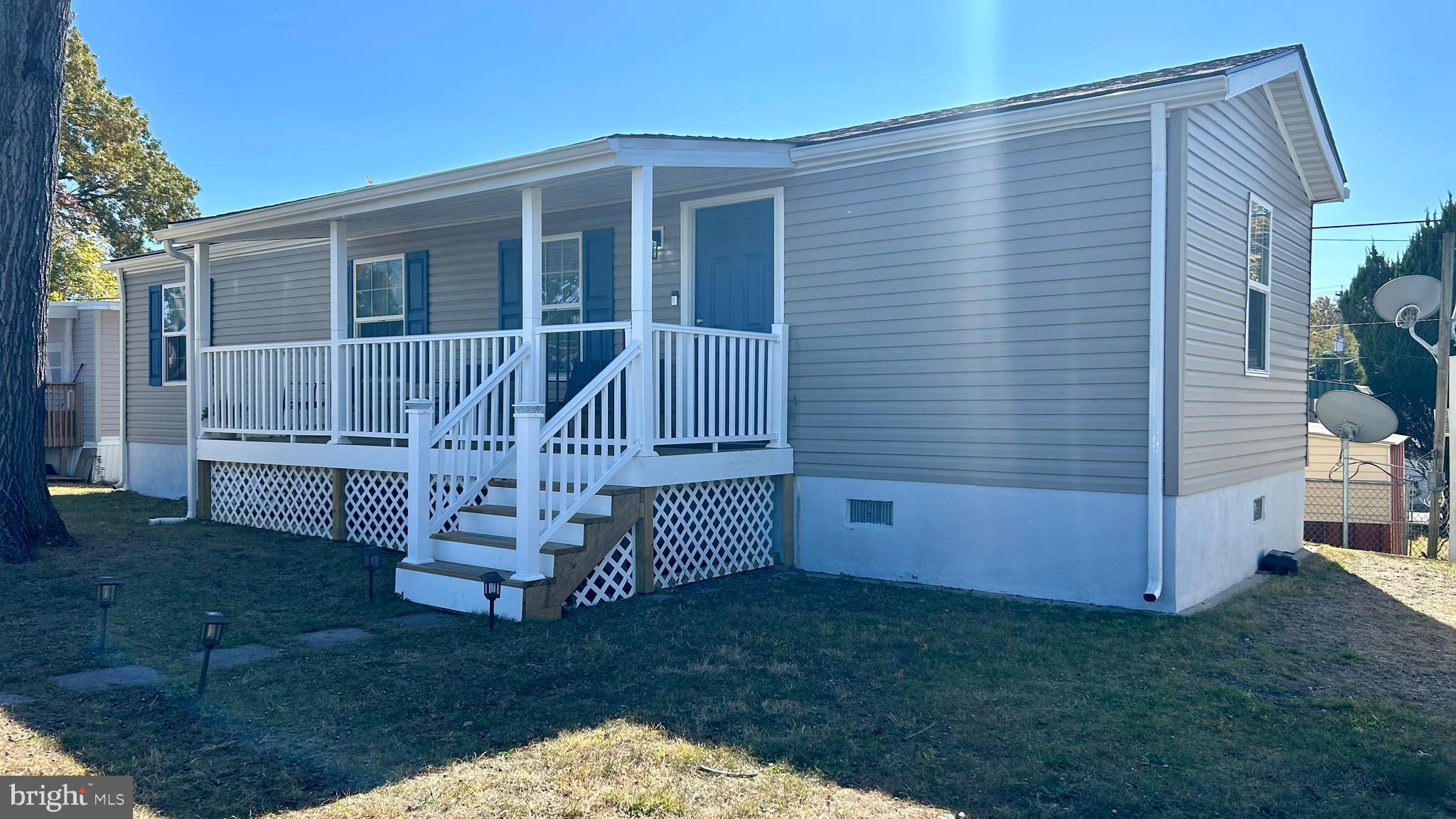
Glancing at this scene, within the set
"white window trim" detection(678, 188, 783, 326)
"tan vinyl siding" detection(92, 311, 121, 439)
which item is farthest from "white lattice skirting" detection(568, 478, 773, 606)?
"tan vinyl siding" detection(92, 311, 121, 439)

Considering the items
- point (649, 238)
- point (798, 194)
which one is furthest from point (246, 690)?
point (798, 194)

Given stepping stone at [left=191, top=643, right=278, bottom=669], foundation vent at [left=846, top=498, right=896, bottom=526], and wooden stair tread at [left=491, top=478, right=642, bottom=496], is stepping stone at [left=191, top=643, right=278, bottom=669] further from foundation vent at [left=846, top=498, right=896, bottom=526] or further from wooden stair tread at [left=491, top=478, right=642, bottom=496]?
foundation vent at [left=846, top=498, right=896, bottom=526]

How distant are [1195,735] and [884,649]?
5.70 ft

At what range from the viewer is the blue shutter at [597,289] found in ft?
30.6

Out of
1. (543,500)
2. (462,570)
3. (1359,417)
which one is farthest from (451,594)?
(1359,417)

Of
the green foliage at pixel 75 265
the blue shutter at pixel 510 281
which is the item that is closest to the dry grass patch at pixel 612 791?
the blue shutter at pixel 510 281

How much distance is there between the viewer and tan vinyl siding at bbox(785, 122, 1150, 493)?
6.65 meters

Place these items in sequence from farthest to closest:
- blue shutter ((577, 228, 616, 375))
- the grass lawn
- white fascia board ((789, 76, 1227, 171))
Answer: blue shutter ((577, 228, 616, 375)), white fascia board ((789, 76, 1227, 171)), the grass lawn

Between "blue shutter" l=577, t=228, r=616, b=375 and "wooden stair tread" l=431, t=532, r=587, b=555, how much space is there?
8.45ft

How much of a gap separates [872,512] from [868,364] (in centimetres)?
117

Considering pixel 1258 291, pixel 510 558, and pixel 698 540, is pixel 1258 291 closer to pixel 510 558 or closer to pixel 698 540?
pixel 698 540

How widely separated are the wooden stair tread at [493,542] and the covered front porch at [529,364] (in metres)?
0.02

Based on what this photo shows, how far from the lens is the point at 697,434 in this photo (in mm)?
7445

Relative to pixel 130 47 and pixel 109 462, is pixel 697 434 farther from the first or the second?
pixel 130 47
